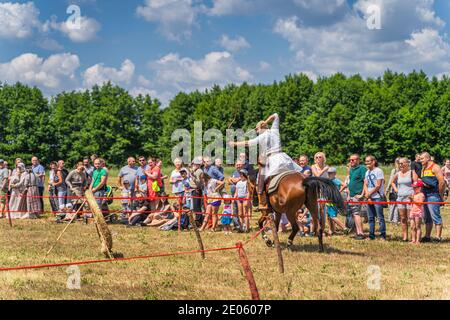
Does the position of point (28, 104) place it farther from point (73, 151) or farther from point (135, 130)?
point (135, 130)

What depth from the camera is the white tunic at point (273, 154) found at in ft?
35.4

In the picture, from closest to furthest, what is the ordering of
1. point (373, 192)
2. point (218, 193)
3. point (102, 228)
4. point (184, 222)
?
point (102, 228) → point (373, 192) → point (218, 193) → point (184, 222)

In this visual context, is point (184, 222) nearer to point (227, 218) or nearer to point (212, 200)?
point (212, 200)

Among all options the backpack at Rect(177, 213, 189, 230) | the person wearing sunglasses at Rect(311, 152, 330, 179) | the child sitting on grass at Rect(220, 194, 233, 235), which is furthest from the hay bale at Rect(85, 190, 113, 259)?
the person wearing sunglasses at Rect(311, 152, 330, 179)

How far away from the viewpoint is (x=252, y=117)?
227ft

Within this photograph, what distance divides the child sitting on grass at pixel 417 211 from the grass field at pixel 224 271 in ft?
1.54

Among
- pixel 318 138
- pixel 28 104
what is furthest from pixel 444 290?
pixel 28 104

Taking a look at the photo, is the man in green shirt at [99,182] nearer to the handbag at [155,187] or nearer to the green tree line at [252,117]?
the handbag at [155,187]

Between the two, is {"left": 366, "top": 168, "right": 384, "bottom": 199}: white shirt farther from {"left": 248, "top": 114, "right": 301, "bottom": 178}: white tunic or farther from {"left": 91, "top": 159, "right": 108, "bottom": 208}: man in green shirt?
{"left": 91, "top": 159, "right": 108, "bottom": 208}: man in green shirt

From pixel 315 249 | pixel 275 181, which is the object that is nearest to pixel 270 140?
pixel 275 181

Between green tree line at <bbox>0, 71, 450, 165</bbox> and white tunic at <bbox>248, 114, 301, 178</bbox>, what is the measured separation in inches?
2032

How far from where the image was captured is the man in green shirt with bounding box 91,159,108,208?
49.4 feet

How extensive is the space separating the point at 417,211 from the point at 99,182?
8768 mm

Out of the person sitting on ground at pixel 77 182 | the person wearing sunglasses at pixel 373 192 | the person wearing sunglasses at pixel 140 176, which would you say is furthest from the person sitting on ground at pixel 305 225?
the person sitting on ground at pixel 77 182
